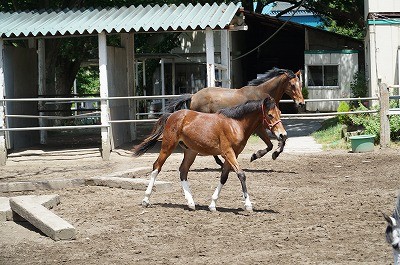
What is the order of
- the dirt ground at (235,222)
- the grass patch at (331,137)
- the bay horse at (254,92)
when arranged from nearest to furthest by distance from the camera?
1. the dirt ground at (235,222)
2. the bay horse at (254,92)
3. the grass patch at (331,137)

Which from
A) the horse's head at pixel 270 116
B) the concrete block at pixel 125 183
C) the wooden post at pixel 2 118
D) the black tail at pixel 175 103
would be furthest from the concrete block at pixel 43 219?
the wooden post at pixel 2 118

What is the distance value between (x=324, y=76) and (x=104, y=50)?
14.5 meters

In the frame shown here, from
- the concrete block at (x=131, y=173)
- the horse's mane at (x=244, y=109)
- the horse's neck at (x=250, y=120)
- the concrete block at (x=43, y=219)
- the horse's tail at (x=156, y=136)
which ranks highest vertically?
the horse's mane at (x=244, y=109)

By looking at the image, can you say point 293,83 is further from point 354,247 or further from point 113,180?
point 354,247

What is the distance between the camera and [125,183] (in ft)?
40.0

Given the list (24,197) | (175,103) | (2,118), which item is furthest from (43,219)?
(2,118)

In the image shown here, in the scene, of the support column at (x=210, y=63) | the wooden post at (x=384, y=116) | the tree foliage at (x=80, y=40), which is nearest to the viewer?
the wooden post at (x=384, y=116)

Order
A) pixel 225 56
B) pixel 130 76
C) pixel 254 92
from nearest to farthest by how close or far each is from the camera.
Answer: pixel 254 92 < pixel 225 56 < pixel 130 76

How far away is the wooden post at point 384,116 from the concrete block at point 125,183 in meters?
6.73

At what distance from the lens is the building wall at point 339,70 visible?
30.2 metres

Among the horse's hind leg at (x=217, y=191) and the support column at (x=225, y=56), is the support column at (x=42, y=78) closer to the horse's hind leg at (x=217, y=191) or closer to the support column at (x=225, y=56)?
the support column at (x=225, y=56)

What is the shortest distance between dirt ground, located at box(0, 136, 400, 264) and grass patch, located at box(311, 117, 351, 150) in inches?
112

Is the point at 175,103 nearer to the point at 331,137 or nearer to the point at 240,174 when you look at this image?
the point at 240,174

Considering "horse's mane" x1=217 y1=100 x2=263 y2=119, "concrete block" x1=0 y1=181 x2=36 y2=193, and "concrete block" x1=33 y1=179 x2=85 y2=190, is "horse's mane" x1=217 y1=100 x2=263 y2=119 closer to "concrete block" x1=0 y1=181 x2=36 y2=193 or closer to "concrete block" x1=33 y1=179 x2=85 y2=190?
"concrete block" x1=33 y1=179 x2=85 y2=190
